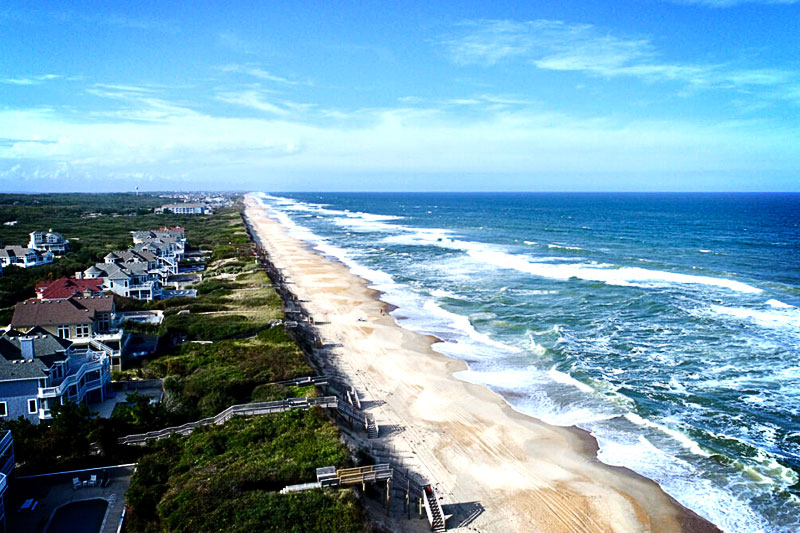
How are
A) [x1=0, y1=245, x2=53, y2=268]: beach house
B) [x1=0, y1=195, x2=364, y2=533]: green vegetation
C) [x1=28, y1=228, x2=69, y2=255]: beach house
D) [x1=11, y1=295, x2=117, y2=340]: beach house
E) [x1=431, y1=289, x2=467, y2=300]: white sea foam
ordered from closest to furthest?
[x1=0, y1=195, x2=364, y2=533]: green vegetation < [x1=11, y1=295, x2=117, y2=340]: beach house < [x1=431, y1=289, x2=467, y2=300]: white sea foam < [x1=0, y1=245, x2=53, y2=268]: beach house < [x1=28, y1=228, x2=69, y2=255]: beach house

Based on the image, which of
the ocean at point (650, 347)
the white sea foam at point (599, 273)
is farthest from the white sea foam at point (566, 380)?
the white sea foam at point (599, 273)

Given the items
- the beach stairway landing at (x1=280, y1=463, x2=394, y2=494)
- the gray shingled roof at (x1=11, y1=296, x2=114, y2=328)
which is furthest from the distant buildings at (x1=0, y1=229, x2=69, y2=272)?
the beach stairway landing at (x1=280, y1=463, x2=394, y2=494)

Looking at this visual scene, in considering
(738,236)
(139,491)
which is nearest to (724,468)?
(139,491)

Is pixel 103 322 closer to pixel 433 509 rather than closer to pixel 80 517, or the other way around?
pixel 80 517

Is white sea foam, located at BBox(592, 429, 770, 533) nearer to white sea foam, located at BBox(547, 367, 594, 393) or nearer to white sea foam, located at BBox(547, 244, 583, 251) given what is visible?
white sea foam, located at BBox(547, 367, 594, 393)

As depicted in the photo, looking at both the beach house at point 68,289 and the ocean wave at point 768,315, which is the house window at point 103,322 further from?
the ocean wave at point 768,315

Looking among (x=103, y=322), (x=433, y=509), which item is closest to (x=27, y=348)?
(x=103, y=322)

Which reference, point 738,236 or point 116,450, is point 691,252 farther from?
point 116,450
